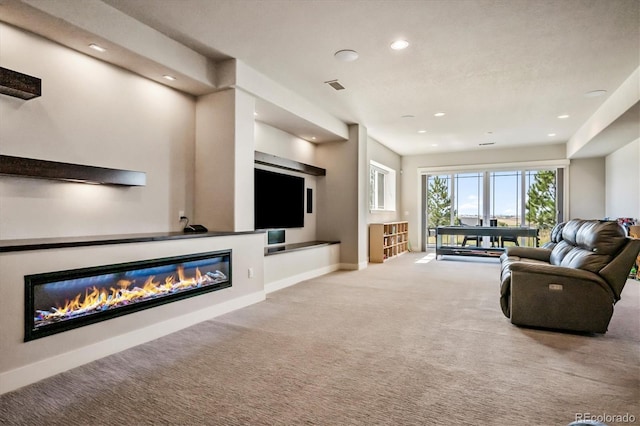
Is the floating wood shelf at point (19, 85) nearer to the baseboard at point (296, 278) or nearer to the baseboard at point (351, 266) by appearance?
the baseboard at point (296, 278)

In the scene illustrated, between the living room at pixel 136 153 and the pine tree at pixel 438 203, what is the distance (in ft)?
13.6

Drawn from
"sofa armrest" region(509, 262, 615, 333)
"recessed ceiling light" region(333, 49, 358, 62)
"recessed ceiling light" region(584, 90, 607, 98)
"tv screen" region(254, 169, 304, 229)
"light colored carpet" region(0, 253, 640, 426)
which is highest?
"recessed ceiling light" region(333, 49, 358, 62)

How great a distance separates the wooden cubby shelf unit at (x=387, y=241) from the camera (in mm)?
7938

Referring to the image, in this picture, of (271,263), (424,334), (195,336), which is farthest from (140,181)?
(424,334)

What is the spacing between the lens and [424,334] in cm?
321

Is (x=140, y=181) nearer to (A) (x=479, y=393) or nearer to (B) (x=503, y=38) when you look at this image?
(A) (x=479, y=393)

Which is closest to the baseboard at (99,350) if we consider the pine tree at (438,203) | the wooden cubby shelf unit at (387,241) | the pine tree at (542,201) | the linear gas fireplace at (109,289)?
the linear gas fireplace at (109,289)

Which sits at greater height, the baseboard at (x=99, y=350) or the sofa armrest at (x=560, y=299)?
the sofa armrest at (x=560, y=299)

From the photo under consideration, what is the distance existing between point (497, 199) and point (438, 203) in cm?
155

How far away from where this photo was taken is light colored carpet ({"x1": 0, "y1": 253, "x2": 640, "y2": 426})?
76.2 inches

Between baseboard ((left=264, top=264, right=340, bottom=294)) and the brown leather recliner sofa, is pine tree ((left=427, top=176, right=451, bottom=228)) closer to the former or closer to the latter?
baseboard ((left=264, top=264, right=340, bottom=294))

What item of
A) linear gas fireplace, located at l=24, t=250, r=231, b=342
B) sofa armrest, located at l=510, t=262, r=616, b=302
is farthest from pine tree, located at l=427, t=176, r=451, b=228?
linear gas fireplace, located at l=24, t=250, r=231, b=342

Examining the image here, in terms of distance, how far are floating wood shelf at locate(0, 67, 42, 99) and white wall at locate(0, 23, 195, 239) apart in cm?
13

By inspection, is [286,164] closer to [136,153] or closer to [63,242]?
[136,153]
